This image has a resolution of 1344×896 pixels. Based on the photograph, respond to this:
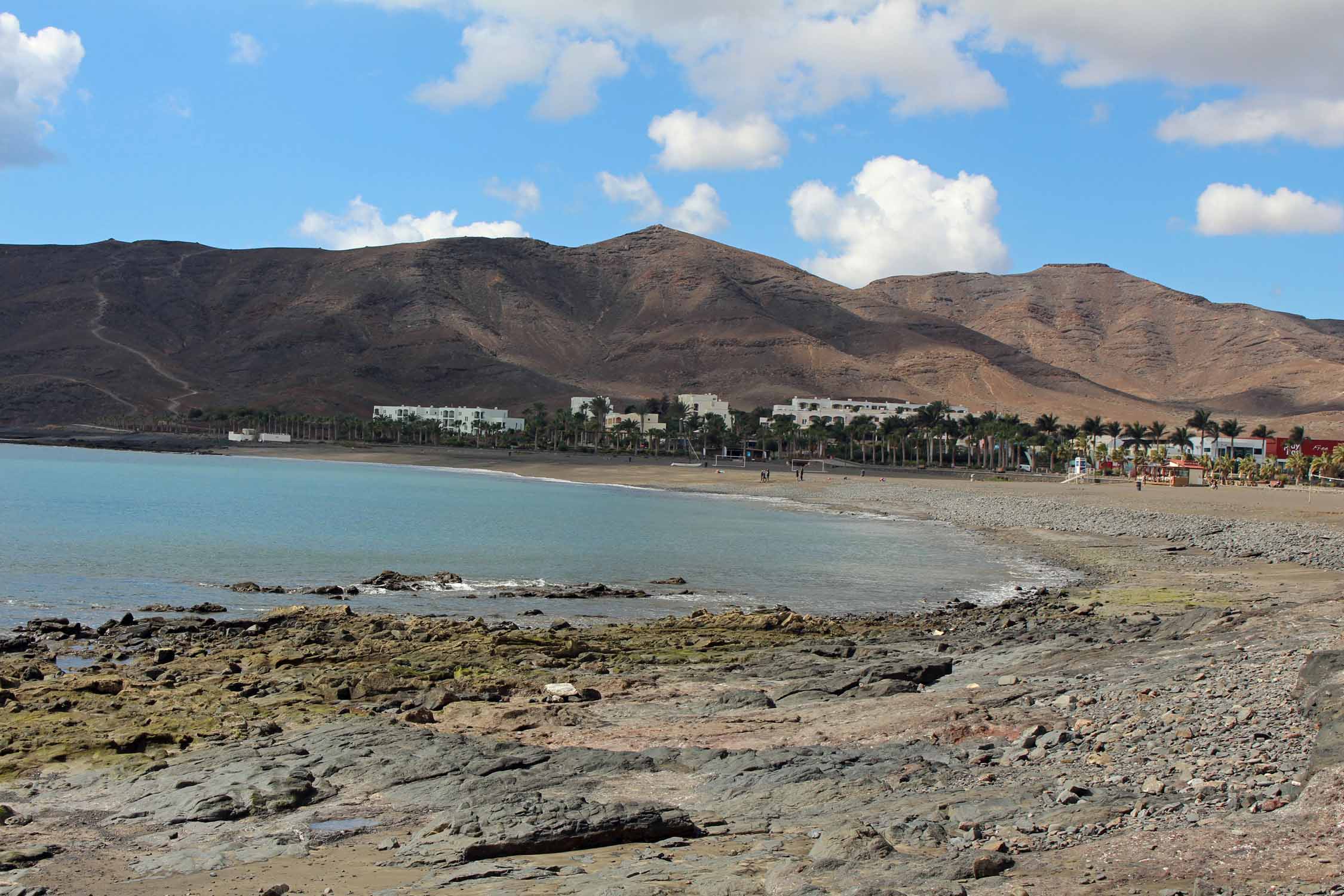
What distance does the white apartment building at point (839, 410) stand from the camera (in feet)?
546

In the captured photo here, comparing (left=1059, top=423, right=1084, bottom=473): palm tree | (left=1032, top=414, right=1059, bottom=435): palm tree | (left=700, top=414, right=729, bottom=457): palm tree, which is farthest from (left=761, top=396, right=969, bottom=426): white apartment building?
(left=1059, top=423, right=1084, bottom=473): palm tree

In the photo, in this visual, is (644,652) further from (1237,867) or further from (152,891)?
(1237,867)

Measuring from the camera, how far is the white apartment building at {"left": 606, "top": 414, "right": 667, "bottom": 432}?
153875mm

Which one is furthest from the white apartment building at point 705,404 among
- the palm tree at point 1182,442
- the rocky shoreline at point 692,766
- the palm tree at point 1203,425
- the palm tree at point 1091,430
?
the rocky shoreline at point 692,766

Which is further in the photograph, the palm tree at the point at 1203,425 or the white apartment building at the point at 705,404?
the white apartment building at the point at 705,404

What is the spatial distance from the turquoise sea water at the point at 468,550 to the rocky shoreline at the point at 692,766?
30.3ft

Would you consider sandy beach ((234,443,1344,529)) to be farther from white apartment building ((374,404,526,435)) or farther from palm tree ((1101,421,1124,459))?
palm tree ((1101,421,1124,459))

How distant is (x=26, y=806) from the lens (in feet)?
36.2

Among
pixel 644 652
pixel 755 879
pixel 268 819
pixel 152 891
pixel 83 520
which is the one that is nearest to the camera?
pixel 755 879

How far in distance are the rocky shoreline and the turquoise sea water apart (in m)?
9.22

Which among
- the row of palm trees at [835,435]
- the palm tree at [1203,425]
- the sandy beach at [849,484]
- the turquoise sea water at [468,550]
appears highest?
the palm tree at [1203,425]

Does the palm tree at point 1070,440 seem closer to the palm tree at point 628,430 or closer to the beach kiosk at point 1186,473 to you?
the beach kiosk at point 1186,473

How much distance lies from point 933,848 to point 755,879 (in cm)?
135

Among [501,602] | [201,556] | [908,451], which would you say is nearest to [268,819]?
[501,602]
